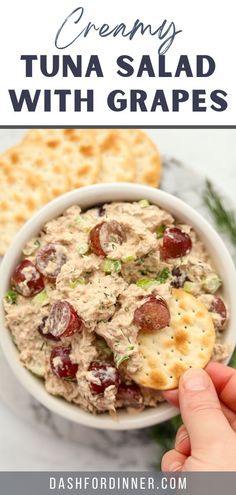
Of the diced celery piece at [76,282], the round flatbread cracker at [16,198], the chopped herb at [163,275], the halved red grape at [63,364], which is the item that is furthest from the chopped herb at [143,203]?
the halved red grape at [63,364]

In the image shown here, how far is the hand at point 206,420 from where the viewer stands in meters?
2.20

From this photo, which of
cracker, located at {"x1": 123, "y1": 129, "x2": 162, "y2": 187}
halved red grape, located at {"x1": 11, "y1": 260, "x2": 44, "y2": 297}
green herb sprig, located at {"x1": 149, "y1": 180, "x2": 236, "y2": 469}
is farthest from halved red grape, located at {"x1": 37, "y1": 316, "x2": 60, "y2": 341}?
cracker, located at {"x1": 123, "y1": 129, "x2": 162, "y2": 187}

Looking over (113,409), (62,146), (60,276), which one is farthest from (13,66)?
(113,409)

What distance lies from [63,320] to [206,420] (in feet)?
1.85

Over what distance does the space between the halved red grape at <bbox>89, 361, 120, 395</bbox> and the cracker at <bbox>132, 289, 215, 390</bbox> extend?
0.14 metres

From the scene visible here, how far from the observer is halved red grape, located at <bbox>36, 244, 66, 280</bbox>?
2.42m

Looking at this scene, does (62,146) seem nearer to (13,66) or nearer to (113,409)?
(13,66)

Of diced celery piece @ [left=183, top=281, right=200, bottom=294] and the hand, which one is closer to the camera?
the hand

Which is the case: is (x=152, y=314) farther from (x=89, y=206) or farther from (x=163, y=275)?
(x=89, y=206)

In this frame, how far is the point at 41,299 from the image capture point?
2430mm

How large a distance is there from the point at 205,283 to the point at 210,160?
670 millimetres

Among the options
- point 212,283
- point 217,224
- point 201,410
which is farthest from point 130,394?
point 217,224

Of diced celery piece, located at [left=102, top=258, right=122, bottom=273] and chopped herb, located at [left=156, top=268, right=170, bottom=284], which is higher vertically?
diced celery piece, located at [left=102, top=258, right=122, bottom=273]

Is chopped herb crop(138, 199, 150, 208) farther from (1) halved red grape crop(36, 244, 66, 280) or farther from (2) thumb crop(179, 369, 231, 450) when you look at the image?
(2) thumb crop(179, 369, 231, 450)
